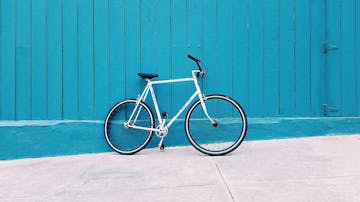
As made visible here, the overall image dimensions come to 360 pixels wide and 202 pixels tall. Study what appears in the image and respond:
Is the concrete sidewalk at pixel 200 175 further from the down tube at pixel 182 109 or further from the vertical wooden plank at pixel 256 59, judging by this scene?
the vertical wooden plank at pixel 256 59

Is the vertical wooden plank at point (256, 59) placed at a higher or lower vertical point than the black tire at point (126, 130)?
higher

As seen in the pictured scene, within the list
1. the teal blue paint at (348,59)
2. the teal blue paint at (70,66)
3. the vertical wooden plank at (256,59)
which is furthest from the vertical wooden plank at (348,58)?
the teal blue paint at (70,66)

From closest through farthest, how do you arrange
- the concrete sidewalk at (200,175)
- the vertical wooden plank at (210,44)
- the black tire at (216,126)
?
the concrete sidewalk at (200,175), the black tire at (216,126), the vertical wooden plank at (210,44)

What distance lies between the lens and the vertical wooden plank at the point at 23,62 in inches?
204

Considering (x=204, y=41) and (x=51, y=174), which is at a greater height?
(x=204, y=41)

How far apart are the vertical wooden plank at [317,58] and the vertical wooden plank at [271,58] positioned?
0.47 meters

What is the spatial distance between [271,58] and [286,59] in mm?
197

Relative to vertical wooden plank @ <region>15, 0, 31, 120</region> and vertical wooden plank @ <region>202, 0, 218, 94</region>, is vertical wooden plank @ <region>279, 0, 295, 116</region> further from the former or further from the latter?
vertical wooden plank @ <region>15, 0, 31, 120</region>

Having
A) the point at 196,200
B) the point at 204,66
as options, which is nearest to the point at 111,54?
the point at 204,66

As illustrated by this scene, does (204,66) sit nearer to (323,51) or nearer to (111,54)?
(111,54)

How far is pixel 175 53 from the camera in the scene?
534 cm

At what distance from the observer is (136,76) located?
5.32 metres

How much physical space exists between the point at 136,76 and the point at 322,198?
9.21 feet

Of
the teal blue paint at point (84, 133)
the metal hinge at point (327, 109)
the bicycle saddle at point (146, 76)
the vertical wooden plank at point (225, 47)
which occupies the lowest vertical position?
the teal blue paint at point (84, 133)
